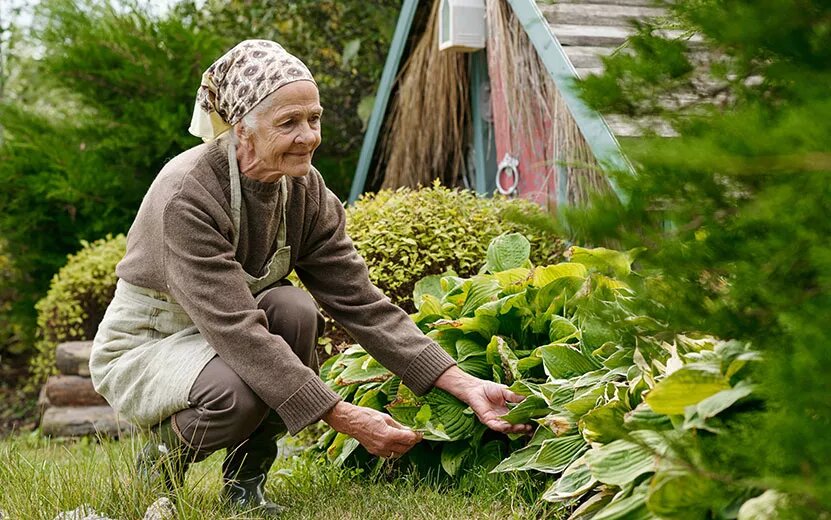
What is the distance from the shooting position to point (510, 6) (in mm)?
5711

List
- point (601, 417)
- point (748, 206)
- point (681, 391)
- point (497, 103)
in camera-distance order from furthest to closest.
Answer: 1. point (497, 103)
2. point (601, 417)
3. point (681, 391)
4. point (748, 206)

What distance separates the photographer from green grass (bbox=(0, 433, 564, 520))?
9.42ft

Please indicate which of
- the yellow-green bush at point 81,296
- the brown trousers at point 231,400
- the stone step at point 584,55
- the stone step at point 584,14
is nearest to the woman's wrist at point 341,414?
the brown trousers at point 231,400

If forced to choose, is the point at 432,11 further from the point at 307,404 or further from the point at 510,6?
the point at 307,404

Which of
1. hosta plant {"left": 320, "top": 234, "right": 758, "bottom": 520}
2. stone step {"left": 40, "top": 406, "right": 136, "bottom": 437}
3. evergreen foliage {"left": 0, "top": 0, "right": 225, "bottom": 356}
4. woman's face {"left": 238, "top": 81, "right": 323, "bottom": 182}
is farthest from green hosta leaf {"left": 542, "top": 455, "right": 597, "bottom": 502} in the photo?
evergreen foliage {"left": 0, "top": 0, "right": 225, "bottom": 356}

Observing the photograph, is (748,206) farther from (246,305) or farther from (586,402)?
(246,305)

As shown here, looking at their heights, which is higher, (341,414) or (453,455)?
(341,414)

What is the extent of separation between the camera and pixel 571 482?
2.79 m

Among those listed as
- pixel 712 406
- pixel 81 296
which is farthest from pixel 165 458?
pixel 81 296

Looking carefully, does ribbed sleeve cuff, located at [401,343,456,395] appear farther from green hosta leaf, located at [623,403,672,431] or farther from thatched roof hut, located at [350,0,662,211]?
thatched roof hut, located at [350,0,662,211]

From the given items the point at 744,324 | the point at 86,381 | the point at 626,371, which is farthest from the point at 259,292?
the point at 86,381

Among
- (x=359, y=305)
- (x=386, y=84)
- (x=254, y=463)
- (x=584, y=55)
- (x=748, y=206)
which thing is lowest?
(x=254, y=463)

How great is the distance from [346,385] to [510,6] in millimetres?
2855

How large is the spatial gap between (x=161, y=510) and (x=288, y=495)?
674 mm
